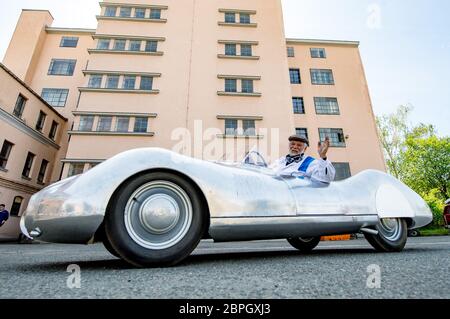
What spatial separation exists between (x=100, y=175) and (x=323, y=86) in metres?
21.6

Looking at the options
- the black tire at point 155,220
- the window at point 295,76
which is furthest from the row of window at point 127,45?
the black tire at point 155,220

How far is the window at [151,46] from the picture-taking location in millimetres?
17039

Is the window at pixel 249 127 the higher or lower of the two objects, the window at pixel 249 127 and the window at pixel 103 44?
the lower

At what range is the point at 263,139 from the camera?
599 inches

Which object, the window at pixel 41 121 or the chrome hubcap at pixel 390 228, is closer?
the chrome hubcap at pixel 390 228

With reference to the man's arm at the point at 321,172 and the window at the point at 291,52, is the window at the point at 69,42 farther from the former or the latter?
the man's arm at the point at 321,172

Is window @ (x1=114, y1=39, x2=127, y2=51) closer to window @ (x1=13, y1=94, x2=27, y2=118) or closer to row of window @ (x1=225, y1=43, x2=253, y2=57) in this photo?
window @ (x1=13, y1=94, x2=27, y2=118)

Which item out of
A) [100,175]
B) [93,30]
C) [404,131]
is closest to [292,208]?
[100,175]

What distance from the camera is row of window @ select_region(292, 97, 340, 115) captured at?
19531 mm

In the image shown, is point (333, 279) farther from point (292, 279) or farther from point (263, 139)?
point (263, 139)

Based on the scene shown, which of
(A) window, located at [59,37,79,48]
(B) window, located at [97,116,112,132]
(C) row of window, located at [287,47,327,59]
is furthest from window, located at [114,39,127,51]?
(C) row of window, located at [287,47,327,59]

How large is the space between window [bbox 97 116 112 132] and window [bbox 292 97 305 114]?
1363 cm

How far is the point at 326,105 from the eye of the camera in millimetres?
19797

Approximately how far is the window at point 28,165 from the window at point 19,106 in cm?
252
